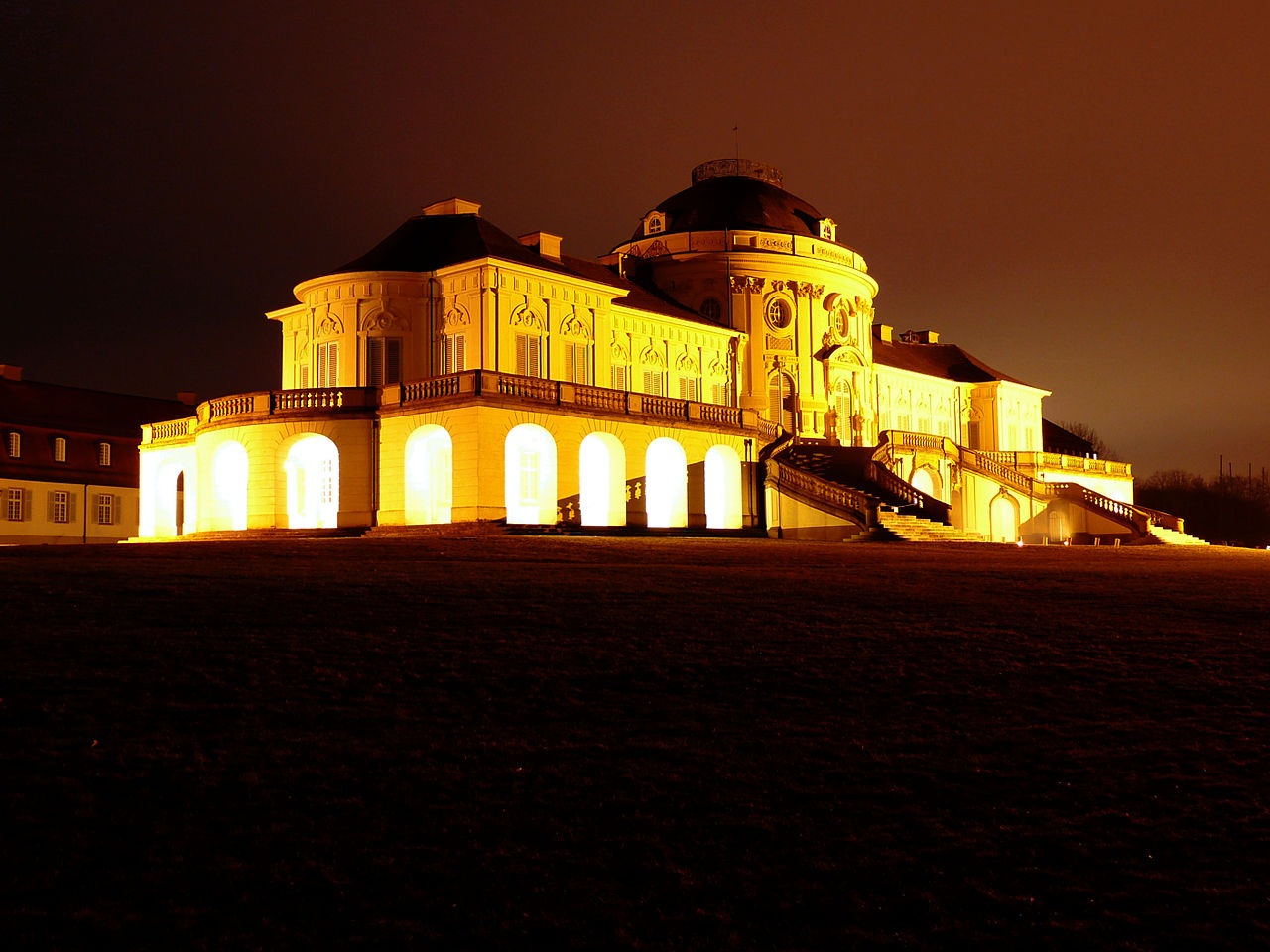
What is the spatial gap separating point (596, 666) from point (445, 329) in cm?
3341

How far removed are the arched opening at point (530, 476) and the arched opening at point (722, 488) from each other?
6.79 meters

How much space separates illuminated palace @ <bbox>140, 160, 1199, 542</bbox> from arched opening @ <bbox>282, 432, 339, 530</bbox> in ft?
0.44

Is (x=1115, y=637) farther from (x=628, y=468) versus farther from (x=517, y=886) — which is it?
(x=628, y=468)

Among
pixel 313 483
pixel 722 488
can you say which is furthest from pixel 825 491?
pixel 313 483

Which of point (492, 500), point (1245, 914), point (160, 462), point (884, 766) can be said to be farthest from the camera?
point (160, 462)

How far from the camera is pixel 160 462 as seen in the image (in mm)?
50219

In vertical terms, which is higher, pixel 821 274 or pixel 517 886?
pixel 821 274

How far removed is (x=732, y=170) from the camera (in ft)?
211

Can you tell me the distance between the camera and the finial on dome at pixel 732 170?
64.3 m

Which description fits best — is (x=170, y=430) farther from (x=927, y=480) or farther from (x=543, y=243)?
(x=927, y=480)

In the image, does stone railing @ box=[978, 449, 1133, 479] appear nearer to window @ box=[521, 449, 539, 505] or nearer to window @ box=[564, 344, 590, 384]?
window @ box=[564, 344, 590, 384]

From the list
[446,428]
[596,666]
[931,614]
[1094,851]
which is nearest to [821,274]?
[446,428]

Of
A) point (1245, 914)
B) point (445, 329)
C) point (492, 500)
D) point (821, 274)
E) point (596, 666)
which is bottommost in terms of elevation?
point (1245, 914)

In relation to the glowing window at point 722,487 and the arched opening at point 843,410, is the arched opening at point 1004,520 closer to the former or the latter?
the arched opening at point 843,410
